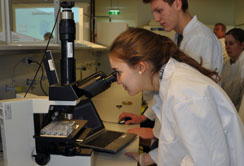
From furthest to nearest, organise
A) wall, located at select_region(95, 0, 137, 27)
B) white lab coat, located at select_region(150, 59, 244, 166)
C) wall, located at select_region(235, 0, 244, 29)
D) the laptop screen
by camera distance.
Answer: wall, located at select_region(95, 0, 137, 27), wall, located at select_region(235, 0, 244, 29), the laptop screen, white lab coat, located at select_region(150, 59, 244, 166)

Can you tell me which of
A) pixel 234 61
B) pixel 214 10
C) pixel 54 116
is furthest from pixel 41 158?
pixel 214 10

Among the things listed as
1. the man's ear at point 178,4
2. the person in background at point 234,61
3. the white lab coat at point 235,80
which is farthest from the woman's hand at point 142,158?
the person in background at point 234,61

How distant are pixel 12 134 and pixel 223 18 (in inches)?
206

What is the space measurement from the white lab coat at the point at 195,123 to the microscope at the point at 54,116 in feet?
0.98

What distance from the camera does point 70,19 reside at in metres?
0.93

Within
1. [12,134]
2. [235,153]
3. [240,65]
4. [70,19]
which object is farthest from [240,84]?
[12,134]

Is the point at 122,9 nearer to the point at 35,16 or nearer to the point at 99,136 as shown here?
the point at 35,16

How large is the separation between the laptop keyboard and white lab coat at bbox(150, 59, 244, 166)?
533 millimetres

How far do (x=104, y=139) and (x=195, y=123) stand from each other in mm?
823

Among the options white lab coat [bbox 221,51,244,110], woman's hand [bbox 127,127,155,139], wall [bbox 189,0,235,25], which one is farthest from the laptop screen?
wall [bbox 189,0,235,25]

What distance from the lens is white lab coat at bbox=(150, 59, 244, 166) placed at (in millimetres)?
713

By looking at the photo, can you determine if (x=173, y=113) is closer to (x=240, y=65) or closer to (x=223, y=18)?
(x=240, y=65)

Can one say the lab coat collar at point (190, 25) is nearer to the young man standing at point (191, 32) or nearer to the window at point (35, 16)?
the young man standing at point (191, 32)

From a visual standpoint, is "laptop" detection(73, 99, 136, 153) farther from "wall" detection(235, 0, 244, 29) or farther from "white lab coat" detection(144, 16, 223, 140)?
"wall" detection(235, 0, 244, 29)
